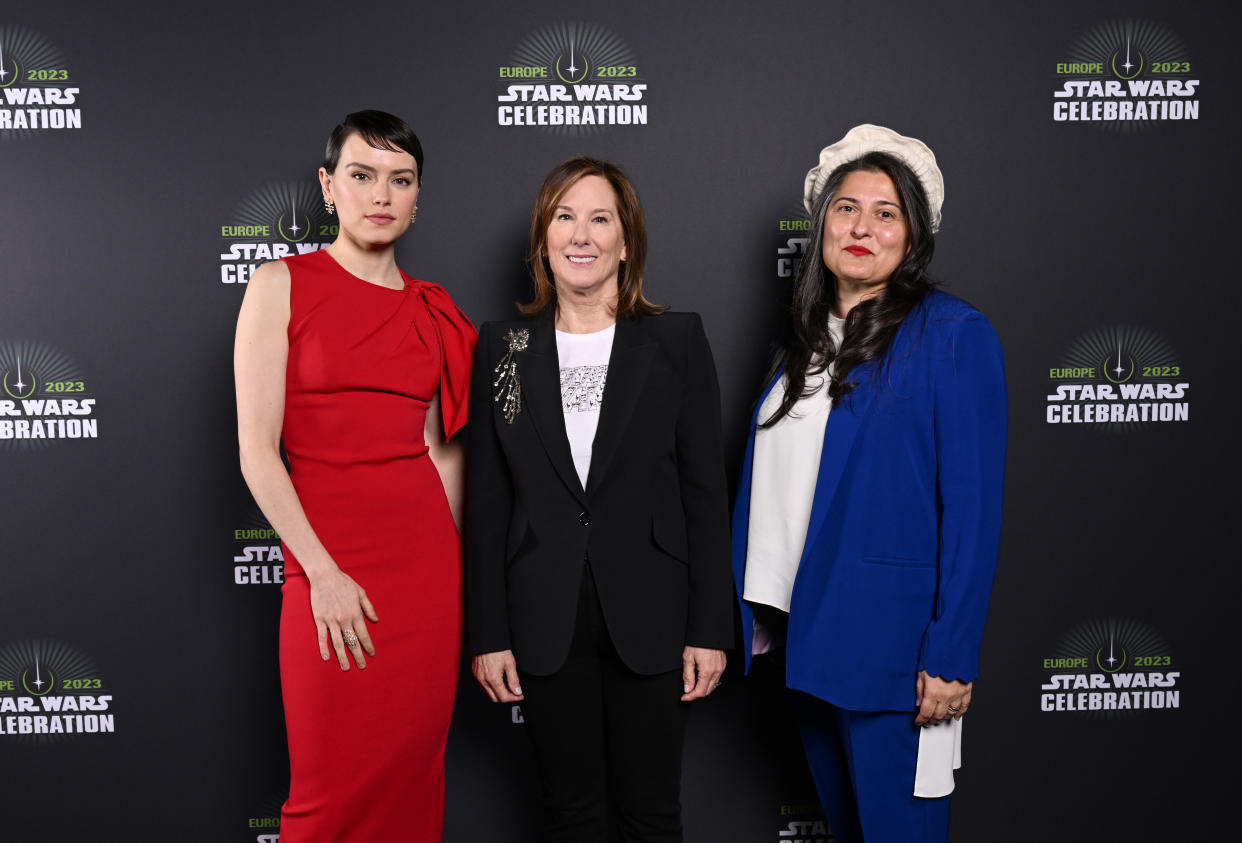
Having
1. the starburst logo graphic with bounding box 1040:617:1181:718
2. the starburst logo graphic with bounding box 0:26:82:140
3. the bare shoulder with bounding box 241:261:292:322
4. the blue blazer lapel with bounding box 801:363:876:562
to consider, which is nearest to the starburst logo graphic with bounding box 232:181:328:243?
the starburst logo graphic with bounding box 0:26:82:140

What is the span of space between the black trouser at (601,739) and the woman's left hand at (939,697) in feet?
1.61

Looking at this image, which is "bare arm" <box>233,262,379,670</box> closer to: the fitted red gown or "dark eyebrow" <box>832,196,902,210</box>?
the fitted red gown

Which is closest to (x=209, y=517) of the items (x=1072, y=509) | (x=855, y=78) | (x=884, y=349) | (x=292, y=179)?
(x=292, y=179)

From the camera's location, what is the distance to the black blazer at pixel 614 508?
1619 millimetres

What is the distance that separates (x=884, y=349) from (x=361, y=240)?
1111 mm

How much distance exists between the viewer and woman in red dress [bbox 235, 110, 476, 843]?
1.58 meters

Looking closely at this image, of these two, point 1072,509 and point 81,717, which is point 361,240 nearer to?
point 81,717

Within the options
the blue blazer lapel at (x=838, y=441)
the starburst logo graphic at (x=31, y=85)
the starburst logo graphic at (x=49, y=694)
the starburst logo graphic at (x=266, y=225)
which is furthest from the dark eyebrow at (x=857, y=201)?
the starburst logo graphic at (x=49, y=694)

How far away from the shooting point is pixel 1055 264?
243 cm

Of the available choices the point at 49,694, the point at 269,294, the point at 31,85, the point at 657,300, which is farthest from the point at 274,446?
the point at 31,85

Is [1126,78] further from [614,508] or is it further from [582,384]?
[614,508]

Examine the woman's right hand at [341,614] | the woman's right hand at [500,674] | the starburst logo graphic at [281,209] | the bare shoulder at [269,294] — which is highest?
the starburst logo graphic at [281,209]

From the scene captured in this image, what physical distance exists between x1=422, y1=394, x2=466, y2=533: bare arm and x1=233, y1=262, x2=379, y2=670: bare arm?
12.6 inches

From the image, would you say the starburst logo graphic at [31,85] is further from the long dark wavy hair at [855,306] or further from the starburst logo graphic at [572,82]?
the long dark wavy hair at [855,306]
